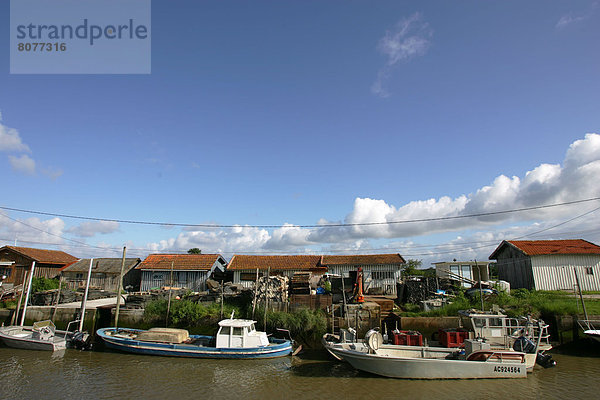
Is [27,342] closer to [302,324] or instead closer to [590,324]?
[302,324]

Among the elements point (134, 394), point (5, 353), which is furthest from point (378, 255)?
point (5, 353)

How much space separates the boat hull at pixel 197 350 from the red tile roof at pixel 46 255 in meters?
26.2

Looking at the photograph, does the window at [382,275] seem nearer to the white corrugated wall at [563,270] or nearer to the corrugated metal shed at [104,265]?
the white corrugated wall at [563,270]

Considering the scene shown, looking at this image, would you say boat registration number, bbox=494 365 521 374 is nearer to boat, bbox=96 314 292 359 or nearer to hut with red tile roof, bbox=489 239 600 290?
boat, bbox=96 314 292 359

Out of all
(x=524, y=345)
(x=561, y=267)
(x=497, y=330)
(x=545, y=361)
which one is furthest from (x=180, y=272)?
(x=561, y=267)

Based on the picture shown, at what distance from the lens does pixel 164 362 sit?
709 inches

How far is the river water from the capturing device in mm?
13430

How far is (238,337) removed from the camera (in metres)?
18.8

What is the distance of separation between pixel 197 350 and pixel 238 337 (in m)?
2.33

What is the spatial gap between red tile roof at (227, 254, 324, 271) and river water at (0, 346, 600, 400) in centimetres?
1758

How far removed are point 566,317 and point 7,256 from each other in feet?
170

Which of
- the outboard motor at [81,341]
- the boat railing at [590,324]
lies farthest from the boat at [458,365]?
the outboard motor at [81,341]

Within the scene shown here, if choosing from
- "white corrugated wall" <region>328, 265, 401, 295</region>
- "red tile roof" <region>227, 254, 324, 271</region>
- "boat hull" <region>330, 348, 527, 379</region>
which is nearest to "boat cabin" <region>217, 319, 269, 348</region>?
"boat hull" <region>330, 348, 527, 379</region>

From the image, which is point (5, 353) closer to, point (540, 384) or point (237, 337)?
point (237, 337)
